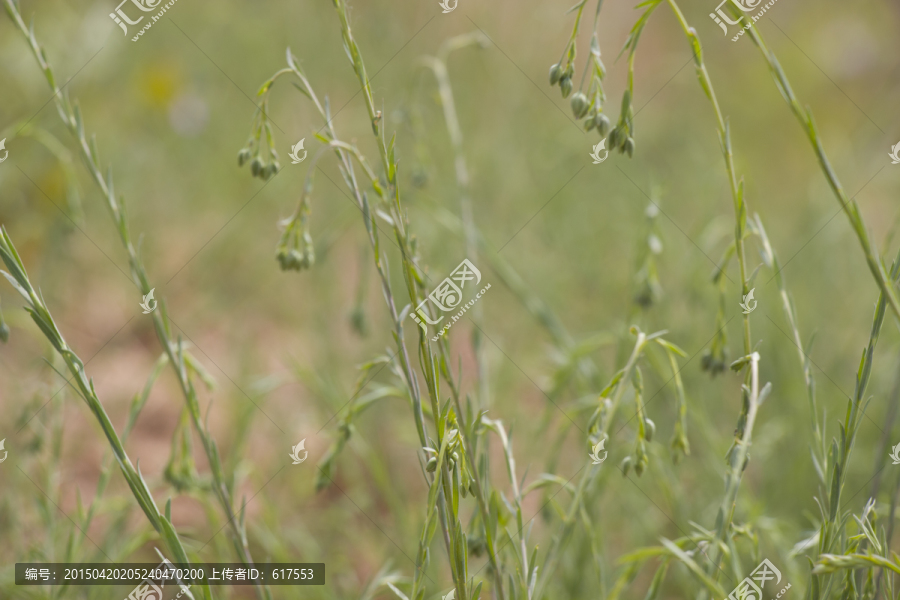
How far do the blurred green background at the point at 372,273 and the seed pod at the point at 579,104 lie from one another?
33 centimetres

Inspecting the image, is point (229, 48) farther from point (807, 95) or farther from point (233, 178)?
point (807, 95)

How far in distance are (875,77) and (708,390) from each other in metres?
5.23

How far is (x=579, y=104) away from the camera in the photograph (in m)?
1.11

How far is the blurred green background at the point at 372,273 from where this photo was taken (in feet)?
6.31

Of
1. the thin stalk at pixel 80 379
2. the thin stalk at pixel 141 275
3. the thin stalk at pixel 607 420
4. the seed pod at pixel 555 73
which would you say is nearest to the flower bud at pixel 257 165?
the thin stalk at pixel 141 275

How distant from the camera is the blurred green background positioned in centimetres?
192

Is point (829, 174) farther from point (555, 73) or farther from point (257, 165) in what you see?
point (257, 165)

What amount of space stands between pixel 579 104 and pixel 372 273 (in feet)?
8.45

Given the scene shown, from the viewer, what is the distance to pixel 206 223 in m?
3.82

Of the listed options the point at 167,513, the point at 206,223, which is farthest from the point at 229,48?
the point at 167,513

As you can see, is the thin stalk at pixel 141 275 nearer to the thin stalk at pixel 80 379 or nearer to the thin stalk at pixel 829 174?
the thin stalk at pixel 80 379
